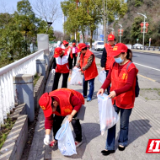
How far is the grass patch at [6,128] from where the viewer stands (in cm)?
319

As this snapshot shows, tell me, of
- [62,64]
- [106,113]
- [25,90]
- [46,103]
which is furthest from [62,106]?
[62,64]

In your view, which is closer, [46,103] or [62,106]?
[46,103]

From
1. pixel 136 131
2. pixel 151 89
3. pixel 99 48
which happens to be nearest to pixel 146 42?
pixel 99 48

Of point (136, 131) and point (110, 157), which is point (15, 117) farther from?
point (136, 131)

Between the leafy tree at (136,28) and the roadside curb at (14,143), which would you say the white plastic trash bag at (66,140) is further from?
the leafy tree at (136,28)

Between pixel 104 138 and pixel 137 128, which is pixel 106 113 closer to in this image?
pixel 104 138

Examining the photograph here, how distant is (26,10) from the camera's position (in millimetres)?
28250

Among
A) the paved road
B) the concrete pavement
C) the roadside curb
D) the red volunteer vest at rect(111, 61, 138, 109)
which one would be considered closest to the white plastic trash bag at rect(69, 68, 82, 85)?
the concrete pavement

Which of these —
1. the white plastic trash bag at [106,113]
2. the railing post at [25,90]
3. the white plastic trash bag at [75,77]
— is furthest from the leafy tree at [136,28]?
the white plastic trash bag at [106,113]

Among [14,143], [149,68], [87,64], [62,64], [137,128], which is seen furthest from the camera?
[149,68]

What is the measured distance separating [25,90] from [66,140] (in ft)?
5.52

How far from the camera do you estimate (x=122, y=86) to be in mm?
3172

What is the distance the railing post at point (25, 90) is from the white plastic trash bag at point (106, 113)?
74.6 inches

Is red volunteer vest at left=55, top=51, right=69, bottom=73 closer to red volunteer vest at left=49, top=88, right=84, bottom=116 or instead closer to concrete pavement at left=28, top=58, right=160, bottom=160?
concrete pavement at left=28, top=58, right=160, bottom=160
